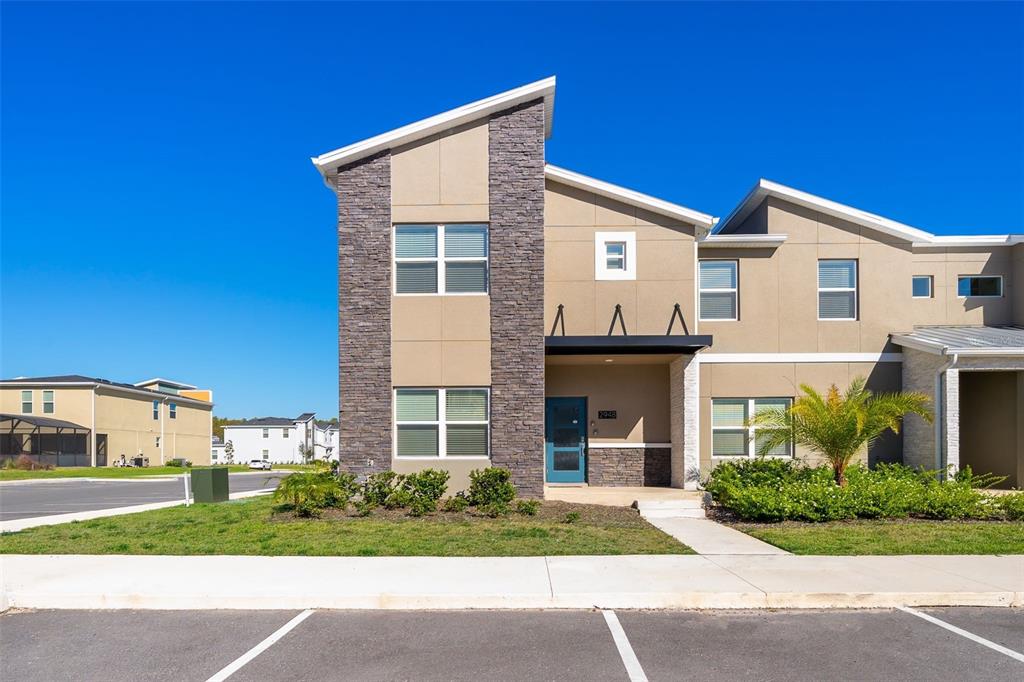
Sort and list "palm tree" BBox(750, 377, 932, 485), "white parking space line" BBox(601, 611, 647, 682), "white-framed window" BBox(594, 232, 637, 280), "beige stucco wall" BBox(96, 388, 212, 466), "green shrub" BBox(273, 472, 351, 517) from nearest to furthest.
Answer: "white parking space line" BBox(601, 611, 647, 682), "green shrub" BBox(273, 472, 351, 517), "palm tree" BBox(750, 377, 932, 485), "white-framed window" BBox(594, 232, 637, 280), "beige stucco wall" BBox(96, 388, 212, 466)

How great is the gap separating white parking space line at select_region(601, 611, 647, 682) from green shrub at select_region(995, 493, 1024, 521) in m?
9.59

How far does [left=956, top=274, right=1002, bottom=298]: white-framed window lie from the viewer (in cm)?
1900

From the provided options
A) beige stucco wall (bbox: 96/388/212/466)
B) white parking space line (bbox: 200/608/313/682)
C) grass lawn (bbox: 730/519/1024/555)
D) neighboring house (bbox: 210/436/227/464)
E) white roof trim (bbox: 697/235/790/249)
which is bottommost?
neighboring house (bbox: 210/436/227/464)

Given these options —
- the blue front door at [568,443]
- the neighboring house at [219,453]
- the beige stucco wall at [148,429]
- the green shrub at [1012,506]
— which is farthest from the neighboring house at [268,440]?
the green shrub at [1012,506]

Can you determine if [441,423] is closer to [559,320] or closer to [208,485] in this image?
[559,320]

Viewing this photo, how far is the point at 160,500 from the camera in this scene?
2042cm

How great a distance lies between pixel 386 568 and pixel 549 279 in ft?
31.8

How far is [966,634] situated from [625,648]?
3.26 metres

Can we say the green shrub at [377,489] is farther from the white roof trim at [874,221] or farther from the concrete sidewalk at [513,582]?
the white roof trim at [874,221]

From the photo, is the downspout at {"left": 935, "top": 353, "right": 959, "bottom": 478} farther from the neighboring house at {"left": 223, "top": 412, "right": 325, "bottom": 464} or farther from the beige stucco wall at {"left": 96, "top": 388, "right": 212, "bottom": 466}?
the neighboring house at {"left": 223, "top": 412, "right": 325, "bottom": 464}

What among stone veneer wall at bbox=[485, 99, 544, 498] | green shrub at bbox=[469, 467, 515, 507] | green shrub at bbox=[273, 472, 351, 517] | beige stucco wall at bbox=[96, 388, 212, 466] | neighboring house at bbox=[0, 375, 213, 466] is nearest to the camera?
green shrub at bbox=[273, 472, 351, 517]

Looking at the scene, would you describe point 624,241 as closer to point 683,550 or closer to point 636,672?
point 683,550

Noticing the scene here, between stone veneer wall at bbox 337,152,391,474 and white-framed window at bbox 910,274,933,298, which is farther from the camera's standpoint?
white-framed window at bbox 910,274,933,298

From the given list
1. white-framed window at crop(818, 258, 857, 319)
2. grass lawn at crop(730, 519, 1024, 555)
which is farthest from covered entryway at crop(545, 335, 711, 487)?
grass lawn at crop(730, 519, 1024, 555)
